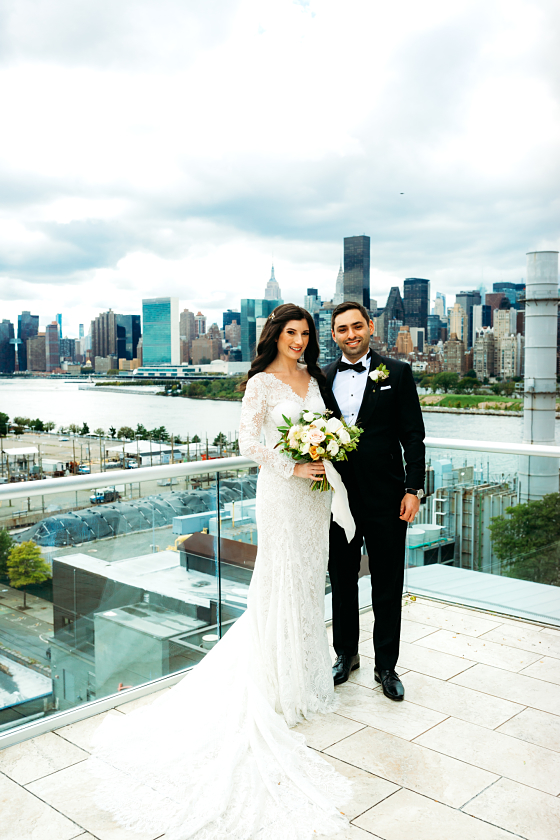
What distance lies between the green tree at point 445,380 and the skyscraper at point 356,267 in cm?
190

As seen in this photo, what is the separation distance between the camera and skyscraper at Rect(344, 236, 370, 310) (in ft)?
30.3

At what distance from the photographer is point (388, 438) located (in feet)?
9.39

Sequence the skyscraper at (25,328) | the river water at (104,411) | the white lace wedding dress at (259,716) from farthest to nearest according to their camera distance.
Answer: the river water at (104,411), the skyscraper at (25,328), the white lace wedding dress at (259,716)

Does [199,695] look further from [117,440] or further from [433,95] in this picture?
[117,440]

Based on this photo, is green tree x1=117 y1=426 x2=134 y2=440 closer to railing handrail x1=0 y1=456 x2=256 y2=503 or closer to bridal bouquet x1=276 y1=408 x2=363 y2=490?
railing handrail x1=0 y1=456 x2=256 y2=503

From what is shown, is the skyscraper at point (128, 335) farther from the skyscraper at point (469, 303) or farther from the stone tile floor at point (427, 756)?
the stone tile floor at point (427, 756)

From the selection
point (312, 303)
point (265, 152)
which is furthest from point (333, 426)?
point (265, 152)

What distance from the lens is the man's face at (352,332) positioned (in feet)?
9.40

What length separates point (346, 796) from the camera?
6.82ft

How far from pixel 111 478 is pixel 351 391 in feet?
3.77

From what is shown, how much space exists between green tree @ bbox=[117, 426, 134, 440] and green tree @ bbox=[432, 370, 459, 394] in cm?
2477

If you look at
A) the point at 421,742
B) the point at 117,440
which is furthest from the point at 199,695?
the point at 117,440

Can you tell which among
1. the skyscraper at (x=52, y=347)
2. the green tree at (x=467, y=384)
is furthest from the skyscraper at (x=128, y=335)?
the green tree at (x=467, y=384)

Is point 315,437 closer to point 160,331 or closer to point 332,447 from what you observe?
point 332,447
